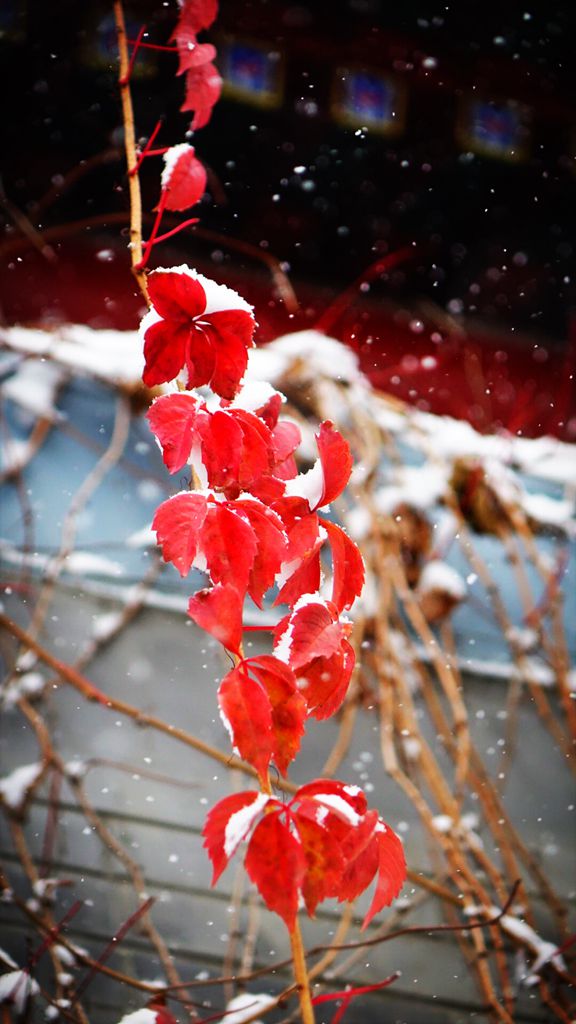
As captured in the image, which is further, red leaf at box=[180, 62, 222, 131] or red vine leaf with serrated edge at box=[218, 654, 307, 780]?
red leaf at box=[180, 62, 222, 131]

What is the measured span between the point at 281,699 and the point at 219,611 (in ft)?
0.32

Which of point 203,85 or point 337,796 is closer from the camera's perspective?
point 337,796

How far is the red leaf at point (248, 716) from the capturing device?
554 millimetres

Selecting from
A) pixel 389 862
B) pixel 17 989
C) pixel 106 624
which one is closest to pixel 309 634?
pixel 389 862

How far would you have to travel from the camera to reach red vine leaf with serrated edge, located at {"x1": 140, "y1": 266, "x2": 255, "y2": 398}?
2.05 ft

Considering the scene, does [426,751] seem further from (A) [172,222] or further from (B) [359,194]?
(B) [359,194]

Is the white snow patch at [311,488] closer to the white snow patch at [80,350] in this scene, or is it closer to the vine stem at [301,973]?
the vine stem at [301,973]

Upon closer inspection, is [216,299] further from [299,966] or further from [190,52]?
[299,966]

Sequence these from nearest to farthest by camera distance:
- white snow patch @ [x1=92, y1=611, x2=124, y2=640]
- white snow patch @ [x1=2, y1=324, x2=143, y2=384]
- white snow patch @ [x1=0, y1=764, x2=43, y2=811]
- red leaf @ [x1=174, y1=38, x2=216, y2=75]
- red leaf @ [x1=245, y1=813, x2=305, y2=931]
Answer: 1. red leaf @ [x1=245, y1=813, x2=305, y2=931]
2. red leaf @ [x1=174, y1=38, x2=216, y2=75]
3. white snow patch @ [x1=0, y1=764, x2=43, y2=811]
4. white snow patch @ [x1=92, y1=611, x2=124, y2=640]
5. white snow patch @ [x1=2, y1=324, x2=143, y2=384]

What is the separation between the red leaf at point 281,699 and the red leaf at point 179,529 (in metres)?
0.10

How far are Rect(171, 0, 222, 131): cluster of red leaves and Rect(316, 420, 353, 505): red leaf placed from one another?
45 cm

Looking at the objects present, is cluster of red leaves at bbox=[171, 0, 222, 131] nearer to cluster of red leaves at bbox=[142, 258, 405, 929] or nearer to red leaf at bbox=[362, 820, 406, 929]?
cluster of red leaves at bbox=[142, 258, 405, 929]

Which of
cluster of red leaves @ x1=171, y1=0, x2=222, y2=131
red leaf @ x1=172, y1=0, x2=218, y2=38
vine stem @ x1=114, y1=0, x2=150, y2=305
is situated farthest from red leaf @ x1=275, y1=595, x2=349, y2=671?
red leaf @ x1=172, y1=0, x2=218, y2=38

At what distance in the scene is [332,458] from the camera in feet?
2.08
